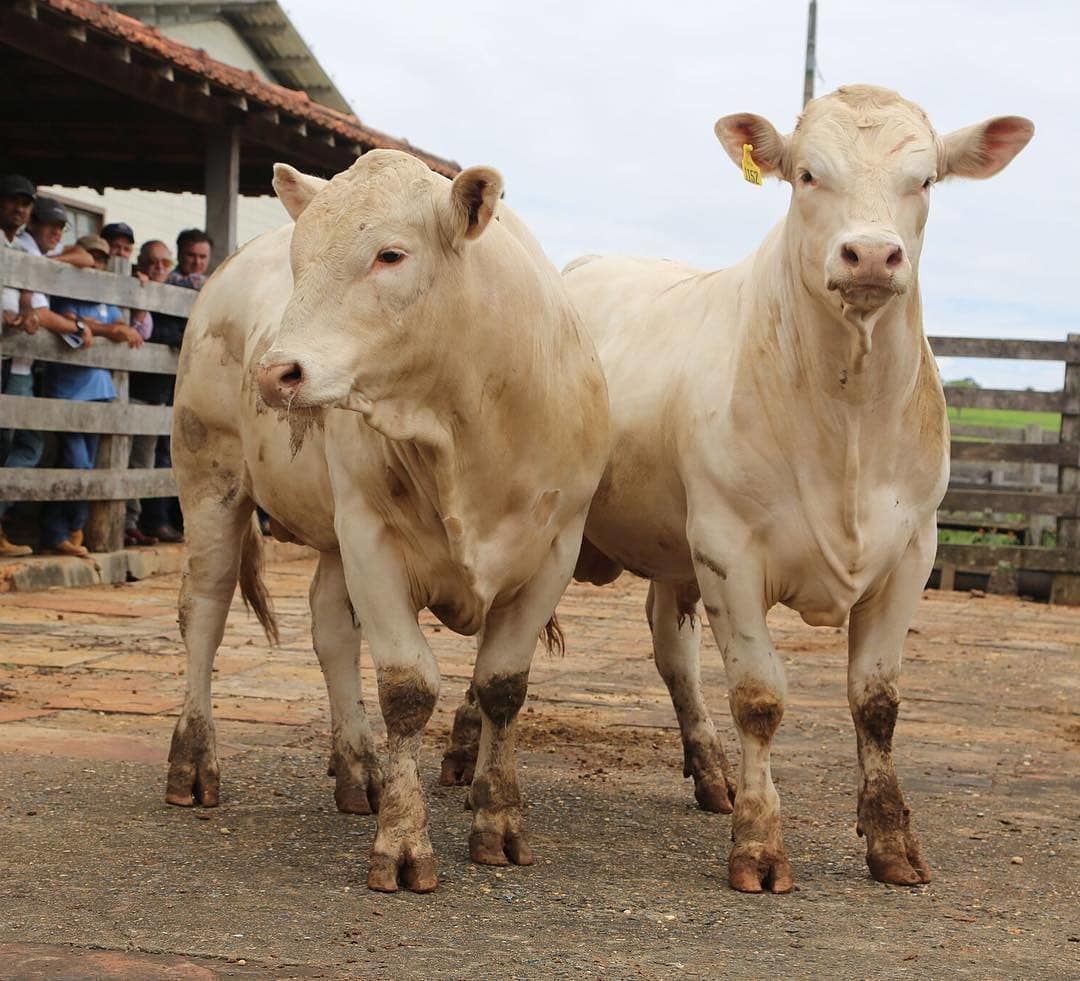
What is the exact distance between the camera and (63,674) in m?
7.66

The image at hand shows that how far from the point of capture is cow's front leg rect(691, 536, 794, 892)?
4723 millimetres

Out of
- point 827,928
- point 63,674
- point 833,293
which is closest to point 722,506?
point 833,293

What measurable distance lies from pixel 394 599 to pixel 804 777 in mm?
2034

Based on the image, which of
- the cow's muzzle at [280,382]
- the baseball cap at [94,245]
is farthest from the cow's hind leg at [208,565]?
the baseball cap at [94,245]

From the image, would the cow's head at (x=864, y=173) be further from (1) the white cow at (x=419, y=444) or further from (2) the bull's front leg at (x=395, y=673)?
(2) the bull's front leg at (x=395, y=673)

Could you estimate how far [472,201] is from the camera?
4.44 m

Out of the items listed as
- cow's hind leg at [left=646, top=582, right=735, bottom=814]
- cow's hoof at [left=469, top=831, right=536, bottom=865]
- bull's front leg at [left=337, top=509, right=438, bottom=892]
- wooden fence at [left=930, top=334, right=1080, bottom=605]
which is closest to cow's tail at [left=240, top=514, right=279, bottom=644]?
bull's front leg at [left=337, top=509, right=438, bottom=892]

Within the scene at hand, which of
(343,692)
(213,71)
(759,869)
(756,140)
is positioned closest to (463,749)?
(343,692)

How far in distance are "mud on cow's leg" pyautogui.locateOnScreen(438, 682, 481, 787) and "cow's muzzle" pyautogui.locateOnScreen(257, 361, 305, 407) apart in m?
1.96

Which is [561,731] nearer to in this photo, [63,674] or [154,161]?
[63,674]

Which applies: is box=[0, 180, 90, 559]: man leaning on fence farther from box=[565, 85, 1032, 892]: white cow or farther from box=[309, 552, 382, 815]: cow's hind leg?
box=[565, 85, 1032, 892]: white cow

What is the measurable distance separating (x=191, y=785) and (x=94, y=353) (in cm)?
647

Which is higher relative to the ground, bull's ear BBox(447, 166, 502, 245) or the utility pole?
the utility pole

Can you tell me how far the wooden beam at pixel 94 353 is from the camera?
10505mm
